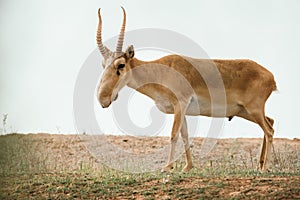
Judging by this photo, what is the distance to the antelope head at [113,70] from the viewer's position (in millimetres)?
10789

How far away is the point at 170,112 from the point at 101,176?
6.14 feet

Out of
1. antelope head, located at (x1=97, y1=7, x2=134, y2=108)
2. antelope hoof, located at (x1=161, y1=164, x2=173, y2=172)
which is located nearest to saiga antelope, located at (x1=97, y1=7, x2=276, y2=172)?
antelope head, located at (x1=97, y1=7, x2=134, y2=108)

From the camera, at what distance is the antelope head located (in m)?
10.8

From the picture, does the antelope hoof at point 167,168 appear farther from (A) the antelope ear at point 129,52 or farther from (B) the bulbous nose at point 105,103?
(A) the antelope ear at point 129,52

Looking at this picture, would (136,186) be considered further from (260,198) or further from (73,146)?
(73,146)

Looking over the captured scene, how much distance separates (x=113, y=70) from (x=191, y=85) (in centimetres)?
153

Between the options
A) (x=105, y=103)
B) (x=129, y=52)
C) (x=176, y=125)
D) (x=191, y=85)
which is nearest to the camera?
(x=176, y=125)

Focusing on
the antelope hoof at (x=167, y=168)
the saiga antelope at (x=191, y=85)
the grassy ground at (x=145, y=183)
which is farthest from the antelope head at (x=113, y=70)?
the antelope hoof at (x=167, y=168)

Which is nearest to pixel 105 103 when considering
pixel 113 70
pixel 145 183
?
pixel 113 70

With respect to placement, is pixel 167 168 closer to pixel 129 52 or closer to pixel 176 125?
pixel 176 125

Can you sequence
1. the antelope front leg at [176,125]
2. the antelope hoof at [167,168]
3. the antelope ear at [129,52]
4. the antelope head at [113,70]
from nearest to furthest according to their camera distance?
the antelope hoof at [167,168]
the antelope front leg at [176,125]
the antelope head at [113,70]
the antelope ear at [129,52]

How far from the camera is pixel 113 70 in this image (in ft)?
35.5

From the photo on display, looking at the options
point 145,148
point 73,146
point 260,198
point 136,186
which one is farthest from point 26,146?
point 260,198

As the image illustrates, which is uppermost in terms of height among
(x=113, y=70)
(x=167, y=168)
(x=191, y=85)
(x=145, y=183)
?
(x=113, y=70)
